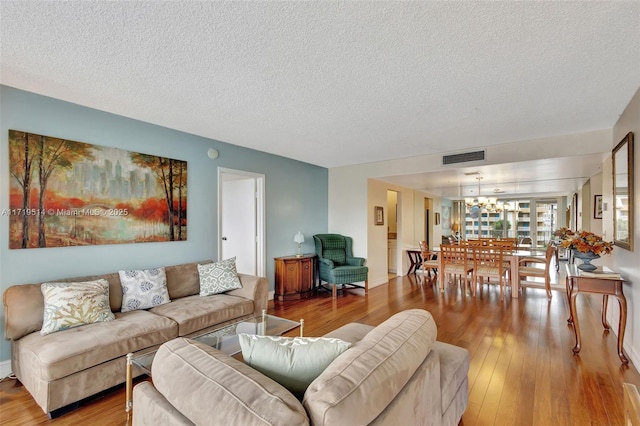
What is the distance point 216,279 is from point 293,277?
1645mm

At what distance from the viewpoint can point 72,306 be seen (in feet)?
7.61

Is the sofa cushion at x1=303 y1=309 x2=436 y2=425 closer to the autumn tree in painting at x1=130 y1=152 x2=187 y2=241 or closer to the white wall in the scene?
the white wall

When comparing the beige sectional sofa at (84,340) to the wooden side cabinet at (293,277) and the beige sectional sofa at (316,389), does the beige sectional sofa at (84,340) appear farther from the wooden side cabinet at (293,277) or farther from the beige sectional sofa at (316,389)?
the wooden side cabinet at (293,277)

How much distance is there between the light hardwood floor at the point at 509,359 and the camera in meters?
1.96

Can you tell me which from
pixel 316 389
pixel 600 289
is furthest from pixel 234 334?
pixel 600 289

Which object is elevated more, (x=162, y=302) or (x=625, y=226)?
(x=625, y=226)

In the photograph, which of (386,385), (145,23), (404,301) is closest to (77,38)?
(145,23)

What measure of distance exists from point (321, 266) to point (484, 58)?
3975 mm

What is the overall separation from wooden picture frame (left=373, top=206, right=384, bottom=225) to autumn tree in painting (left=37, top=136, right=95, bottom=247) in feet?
14.9

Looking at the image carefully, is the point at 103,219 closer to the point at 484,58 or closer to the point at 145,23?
the point at 145,23

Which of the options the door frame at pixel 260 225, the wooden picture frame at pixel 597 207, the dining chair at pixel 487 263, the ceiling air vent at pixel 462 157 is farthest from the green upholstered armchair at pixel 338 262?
the wooden picture frame at pixel 597 207

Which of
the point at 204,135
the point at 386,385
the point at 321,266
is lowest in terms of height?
the point at 321,266

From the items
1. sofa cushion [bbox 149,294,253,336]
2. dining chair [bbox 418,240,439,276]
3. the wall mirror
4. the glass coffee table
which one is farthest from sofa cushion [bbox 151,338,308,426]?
dining chair [bbox 418,240,439,276]

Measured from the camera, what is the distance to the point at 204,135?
3816 millimetres
